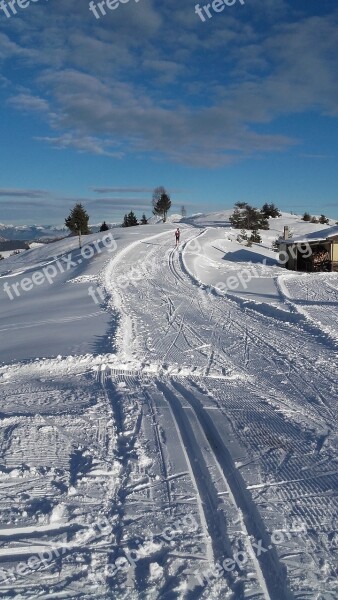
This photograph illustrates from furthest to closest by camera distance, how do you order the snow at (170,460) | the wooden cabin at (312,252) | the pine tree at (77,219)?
the pine tree at (77,219), the wooden cabin at (312,252), the snow at (170,460)

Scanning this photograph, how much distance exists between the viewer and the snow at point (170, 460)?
3.31 meters

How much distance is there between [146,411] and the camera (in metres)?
6.08

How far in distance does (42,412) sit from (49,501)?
2069 millimetres

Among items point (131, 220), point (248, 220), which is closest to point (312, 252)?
point (248, 220)

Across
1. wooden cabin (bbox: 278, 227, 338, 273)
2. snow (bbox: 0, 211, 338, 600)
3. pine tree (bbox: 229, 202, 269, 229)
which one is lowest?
snow (bbox: 0, 211, 338, 600)

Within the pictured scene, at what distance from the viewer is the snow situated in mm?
3311

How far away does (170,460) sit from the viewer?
4.80 metres

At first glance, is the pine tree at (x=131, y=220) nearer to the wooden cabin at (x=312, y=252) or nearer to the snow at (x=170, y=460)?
the wooden cabin at (x=312, y=252)

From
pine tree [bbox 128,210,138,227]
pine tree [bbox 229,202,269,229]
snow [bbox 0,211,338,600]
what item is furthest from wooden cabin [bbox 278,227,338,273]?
pine tree [bbox 128,210,138,227]

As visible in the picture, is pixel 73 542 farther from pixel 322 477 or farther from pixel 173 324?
pixel 173 324

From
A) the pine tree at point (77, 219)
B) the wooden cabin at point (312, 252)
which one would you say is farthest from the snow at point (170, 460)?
the pine tree at point (77, 219)

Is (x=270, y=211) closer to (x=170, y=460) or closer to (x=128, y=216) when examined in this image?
(x=128, y=216)

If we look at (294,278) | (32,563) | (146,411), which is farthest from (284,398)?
(294,278)

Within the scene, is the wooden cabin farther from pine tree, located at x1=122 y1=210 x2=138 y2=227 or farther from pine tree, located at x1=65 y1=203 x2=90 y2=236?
pine tree, located at x1=122 y1=210 x2=138 y2=227
